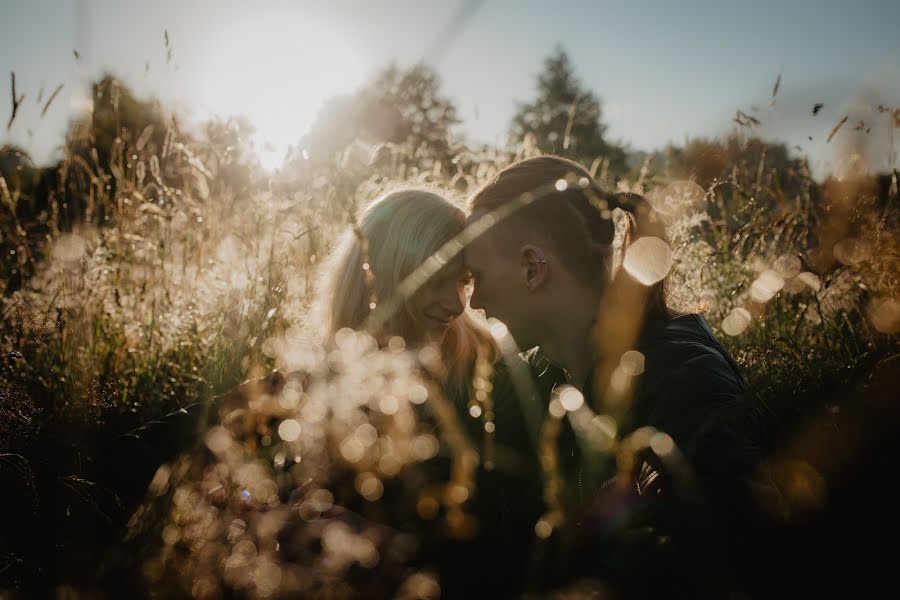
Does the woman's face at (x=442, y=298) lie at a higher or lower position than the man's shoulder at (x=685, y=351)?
higher

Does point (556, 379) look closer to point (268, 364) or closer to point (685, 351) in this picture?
point (685, 351)

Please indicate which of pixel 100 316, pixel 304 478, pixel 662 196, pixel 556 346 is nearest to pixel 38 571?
pixel 304 478

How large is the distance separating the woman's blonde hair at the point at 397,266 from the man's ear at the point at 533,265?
582 mm

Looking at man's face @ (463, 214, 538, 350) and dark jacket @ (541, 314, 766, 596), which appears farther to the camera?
man's face @ (463, 214, 538, 350)

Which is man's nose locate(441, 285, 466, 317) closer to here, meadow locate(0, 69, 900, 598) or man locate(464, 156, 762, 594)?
man locate(464, 156, 762, 594)

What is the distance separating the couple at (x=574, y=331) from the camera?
39.2 inches

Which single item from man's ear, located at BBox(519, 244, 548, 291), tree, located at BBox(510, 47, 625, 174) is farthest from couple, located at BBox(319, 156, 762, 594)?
tree, located at BBox(510, 47, 625, 174)

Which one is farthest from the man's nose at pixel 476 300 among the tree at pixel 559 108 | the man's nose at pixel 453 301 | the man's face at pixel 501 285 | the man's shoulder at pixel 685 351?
the tree at pixel 559 108

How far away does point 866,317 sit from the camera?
204 centimetres

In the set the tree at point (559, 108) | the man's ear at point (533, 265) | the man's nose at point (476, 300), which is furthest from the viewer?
the tree at point (559, 108)

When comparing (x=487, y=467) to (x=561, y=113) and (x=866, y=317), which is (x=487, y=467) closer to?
(x=866, y=317)

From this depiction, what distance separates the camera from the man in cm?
90

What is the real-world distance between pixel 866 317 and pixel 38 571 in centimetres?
268

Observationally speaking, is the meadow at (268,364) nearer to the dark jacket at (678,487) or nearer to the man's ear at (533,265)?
the dark jacket at (678,487)
